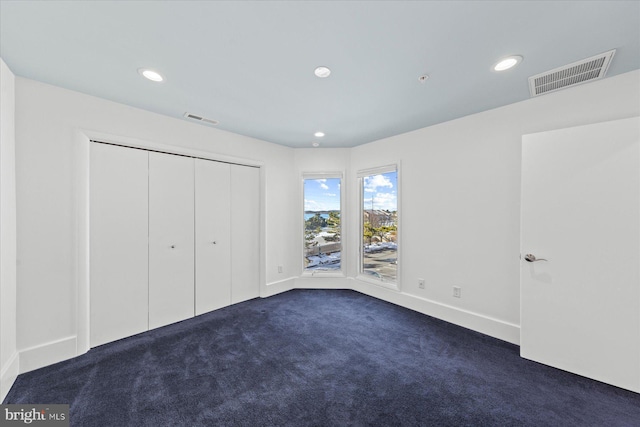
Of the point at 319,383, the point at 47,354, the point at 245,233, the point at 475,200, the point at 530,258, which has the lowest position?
the point at 319,383

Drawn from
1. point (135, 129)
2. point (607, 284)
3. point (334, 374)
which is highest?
point (135, 129)

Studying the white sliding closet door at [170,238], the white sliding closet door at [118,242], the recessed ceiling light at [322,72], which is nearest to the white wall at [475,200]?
the recessed ceiling light at [322,72]

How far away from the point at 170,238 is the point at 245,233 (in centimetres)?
104

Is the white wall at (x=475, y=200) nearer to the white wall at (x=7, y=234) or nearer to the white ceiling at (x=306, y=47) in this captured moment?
the white ceiling at (x=306, y=47)

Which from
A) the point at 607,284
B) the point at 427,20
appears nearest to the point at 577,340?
the point at 607,284

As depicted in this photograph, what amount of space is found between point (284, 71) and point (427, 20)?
1.05 metres

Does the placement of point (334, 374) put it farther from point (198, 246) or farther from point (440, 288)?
point (198, 246)

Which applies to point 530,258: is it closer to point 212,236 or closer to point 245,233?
point 245,233

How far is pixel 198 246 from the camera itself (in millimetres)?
3256

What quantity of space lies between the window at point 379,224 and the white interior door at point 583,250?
164cm

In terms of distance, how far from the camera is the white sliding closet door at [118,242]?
249cm

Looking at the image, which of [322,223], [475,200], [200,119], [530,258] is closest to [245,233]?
[322,223]

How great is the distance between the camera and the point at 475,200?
9.39 ft

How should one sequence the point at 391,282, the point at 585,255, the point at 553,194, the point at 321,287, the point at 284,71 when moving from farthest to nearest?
the point at 321,287 < the point at 391,282 < the point at 553,194 < the point at 585,255 < the point at 284,71
